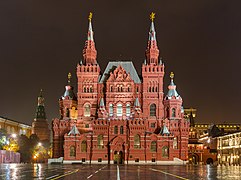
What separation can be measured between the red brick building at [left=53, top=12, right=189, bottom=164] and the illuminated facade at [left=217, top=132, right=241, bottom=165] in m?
31.6

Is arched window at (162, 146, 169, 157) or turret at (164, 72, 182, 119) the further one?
turret at (164, 72, 182, 119)

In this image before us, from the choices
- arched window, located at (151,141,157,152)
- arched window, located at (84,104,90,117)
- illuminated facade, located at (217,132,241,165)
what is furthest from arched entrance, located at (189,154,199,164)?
arched window, located at (84,104,90,117)

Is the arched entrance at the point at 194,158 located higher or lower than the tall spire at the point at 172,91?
lower

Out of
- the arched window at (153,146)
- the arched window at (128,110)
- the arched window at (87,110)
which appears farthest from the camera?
the arched window at (87,110)

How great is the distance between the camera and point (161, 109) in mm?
93000

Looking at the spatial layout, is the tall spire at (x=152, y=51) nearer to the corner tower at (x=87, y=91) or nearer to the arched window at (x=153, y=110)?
the arched window at (x=153, y=110)

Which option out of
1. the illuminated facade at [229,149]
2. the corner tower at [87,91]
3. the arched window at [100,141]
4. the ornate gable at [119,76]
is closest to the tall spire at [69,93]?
the corner tower at [87,91]

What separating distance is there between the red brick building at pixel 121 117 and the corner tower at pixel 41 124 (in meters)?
85.6

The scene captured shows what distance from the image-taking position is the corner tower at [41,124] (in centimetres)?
17812

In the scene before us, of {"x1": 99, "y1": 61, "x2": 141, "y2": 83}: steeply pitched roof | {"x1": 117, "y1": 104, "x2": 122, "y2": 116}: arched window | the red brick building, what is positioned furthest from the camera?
{"x1": 99, "y1": 61, "x2": 141, "y2": 83}: steeply pitched roof

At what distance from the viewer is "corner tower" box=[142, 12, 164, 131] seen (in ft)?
304

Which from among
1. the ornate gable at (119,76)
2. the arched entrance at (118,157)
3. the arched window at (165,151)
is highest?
the ornate gable at (119,76)

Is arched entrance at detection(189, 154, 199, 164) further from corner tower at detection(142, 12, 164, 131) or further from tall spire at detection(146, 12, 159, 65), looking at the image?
tall spire at detection(146, 12, 159, 65)

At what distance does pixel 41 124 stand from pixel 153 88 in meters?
99.0
